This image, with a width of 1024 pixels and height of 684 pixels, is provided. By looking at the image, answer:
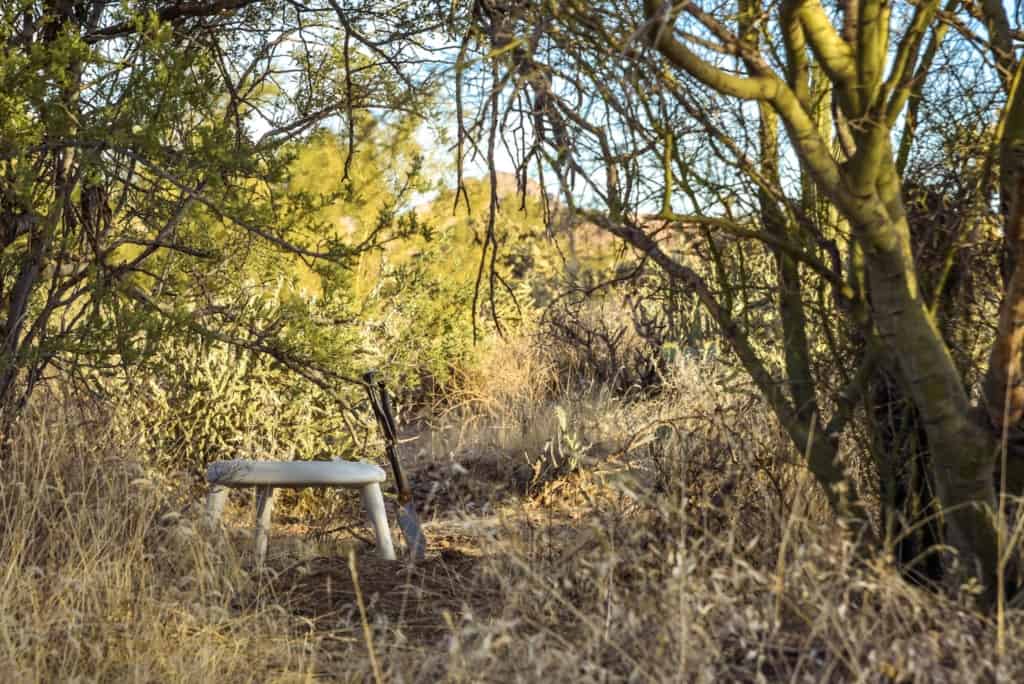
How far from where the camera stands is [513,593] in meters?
2.95

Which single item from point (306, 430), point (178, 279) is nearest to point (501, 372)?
point (306, 430)

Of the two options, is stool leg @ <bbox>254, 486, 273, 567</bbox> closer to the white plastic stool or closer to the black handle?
the white plastic stool

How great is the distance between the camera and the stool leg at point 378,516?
511 centimetres

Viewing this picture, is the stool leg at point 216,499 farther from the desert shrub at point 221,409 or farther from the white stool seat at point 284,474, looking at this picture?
the desert shrub at point 221,409

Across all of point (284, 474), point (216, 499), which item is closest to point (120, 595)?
point (216, 499)

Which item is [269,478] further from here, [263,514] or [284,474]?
[263,514]

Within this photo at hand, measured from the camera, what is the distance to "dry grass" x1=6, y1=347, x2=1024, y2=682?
2.58 metres

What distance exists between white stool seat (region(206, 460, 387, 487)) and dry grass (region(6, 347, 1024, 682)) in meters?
0.28

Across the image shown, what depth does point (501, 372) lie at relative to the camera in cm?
1061

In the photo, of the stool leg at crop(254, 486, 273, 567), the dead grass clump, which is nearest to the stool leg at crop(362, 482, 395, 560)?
the stool leg at crop(254, 486, 273, 567)

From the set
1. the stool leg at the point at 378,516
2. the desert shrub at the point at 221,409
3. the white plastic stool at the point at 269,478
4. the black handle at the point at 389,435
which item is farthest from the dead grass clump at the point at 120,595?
the desert shrub at the point at 221,409

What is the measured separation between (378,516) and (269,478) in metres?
0.57

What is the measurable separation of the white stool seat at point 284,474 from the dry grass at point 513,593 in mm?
276

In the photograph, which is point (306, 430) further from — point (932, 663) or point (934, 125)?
point (932, 663)
